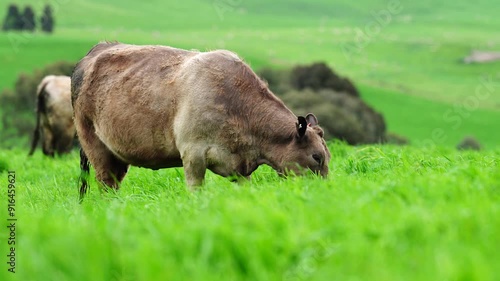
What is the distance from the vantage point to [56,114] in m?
20.6

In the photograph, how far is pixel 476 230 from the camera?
428cm

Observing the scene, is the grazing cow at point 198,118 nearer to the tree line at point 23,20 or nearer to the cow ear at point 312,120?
the cow ear at point 312,120

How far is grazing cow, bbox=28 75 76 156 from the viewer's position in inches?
808

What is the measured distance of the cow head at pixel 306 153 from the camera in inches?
323

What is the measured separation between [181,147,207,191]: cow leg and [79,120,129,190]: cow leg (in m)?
2.09

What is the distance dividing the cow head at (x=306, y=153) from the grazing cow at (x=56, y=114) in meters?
13.4

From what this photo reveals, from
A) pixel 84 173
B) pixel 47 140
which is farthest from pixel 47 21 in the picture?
pixel 84 173

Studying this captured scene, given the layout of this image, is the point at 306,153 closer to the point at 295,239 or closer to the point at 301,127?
the point at 301,127

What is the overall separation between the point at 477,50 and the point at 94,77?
14120 cm

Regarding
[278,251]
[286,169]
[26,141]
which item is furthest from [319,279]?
[26,141]

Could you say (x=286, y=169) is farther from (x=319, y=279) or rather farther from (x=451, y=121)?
(x=451, y=121)

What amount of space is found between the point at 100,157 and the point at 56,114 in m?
10.8

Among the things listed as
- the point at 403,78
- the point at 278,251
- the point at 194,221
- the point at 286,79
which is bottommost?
the point at 403,78

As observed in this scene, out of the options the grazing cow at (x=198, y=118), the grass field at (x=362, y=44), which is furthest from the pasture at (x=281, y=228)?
the grass field at (x=362, y=44)
